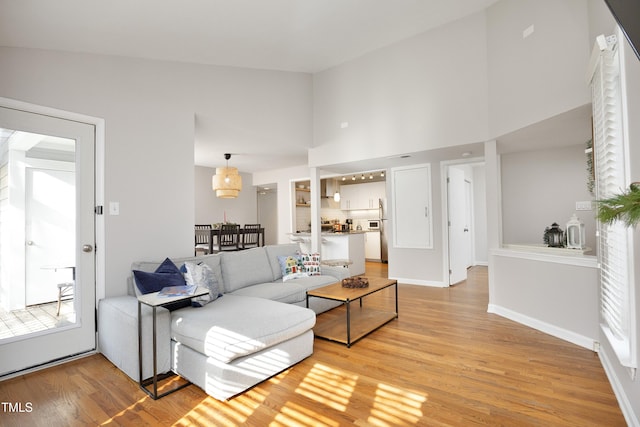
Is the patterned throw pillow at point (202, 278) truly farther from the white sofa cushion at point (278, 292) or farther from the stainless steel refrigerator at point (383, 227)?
the stainless steel refrigerator at point (383, 227)

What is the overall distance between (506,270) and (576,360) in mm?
1266

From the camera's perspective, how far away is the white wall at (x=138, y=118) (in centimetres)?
272

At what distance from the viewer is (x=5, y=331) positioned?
247 centimetres

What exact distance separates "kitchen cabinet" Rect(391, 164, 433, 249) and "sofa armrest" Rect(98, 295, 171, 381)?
13.9 feet

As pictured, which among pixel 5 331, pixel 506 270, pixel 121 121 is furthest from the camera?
pixel 506 270

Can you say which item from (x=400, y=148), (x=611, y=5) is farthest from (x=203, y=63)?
(x=611, y=5)

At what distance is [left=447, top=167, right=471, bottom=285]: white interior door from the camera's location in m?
5.46

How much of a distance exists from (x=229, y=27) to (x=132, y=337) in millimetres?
2972

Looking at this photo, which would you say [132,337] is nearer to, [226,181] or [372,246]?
[226,181]

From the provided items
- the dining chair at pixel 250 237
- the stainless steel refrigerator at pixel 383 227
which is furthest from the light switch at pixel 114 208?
the stainless steel refrigerator at pixel 383 227

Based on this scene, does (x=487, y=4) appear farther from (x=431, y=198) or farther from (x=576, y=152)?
(x=431, y=198)

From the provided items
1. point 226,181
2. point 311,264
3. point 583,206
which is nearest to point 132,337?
point 311,264

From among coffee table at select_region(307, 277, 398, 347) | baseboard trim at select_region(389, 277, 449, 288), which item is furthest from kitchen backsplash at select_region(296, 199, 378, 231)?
coffee table at select_region(307, 277, 398, 347)

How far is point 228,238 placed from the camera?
5.73 metres
